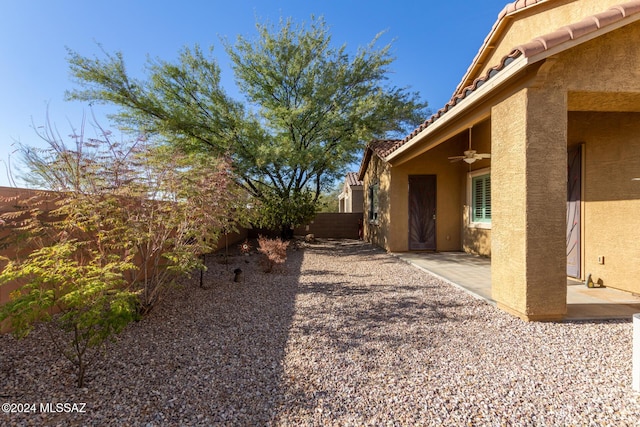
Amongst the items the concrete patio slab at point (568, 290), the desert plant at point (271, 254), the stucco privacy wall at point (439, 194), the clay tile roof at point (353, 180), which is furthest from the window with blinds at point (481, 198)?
the clay tile roof at point (353, 180)

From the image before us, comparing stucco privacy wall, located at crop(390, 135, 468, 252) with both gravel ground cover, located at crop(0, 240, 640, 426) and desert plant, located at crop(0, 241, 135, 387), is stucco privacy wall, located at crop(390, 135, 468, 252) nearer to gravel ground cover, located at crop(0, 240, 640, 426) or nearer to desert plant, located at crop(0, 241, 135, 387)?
gravel ground cover, located at crop(0, 240, 640, 426)

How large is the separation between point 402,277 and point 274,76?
984cm

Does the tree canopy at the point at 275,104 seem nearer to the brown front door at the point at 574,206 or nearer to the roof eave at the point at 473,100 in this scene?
the roof eave at the point at 473,100

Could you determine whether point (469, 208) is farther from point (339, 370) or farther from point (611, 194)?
point (339, 370)

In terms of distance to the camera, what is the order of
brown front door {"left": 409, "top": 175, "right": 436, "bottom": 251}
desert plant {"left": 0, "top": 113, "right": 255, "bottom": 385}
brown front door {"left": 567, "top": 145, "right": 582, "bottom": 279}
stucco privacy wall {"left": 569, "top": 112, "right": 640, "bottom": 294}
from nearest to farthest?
desert plant {"left": 0, "top": 113, "right": 255, "bottom": 385}, stucco privacy wall {"left": 569, "top": 112, "right": 640, "bottom": 294}, brown front door {"left": 567, "top": 145, "right": 582, "bottom": 279}, brown front door {"left": 409, "top": 175, "right": 436, "bottom": 251}

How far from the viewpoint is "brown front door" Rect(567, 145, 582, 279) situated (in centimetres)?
600

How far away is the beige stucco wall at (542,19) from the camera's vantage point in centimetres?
585

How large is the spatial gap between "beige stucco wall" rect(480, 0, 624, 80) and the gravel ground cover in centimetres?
463

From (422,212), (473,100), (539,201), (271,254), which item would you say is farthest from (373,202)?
(539,201)

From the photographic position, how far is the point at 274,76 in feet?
42.2

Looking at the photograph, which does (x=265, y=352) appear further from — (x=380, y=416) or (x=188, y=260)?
(x=188, y=260)

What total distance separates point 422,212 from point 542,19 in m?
6.17

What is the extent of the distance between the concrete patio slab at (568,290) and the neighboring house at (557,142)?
37 centimetres

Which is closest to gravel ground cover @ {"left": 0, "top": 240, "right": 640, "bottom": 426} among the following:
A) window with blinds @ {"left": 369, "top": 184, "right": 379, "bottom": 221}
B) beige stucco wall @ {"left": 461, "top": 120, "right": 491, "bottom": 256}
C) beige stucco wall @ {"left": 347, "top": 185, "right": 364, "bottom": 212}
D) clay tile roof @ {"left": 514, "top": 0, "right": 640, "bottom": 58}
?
clay tile roof @ {"left": 514, "top": 0, "right": 640, "bottom": 58}
